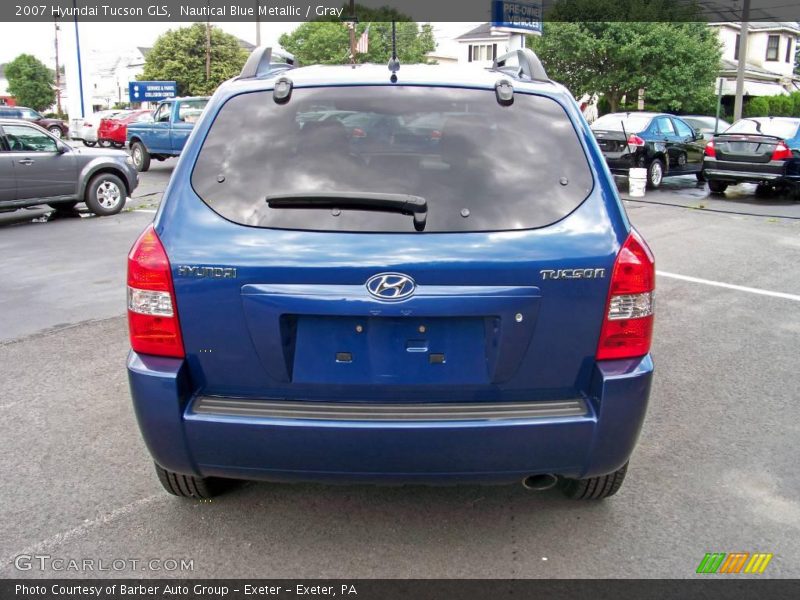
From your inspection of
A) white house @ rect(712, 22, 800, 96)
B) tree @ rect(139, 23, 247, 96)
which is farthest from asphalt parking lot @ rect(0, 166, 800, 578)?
white house @ rect(712, 22, 800, 96)

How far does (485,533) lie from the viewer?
3229mm

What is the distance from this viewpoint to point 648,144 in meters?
16.5

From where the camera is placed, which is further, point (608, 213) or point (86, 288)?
point (86, 288)

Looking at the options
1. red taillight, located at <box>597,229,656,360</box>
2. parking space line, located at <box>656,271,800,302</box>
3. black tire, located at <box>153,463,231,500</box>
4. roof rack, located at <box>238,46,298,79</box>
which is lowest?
parking space line, located at <box>656,271,800,302</box>

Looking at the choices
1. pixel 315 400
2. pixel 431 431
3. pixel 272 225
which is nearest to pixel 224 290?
pixel 272 225

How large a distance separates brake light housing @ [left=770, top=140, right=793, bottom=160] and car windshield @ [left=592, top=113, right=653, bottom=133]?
9.07 feet

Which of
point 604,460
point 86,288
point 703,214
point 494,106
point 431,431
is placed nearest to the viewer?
point 431,431

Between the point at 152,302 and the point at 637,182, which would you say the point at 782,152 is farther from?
the point at 152,302

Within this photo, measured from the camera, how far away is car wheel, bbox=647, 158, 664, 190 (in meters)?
16.8

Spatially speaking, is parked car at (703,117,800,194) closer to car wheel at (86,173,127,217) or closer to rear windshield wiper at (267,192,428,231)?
car wheel at (86,173,127,217)

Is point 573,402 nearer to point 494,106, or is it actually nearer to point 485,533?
point 485,533

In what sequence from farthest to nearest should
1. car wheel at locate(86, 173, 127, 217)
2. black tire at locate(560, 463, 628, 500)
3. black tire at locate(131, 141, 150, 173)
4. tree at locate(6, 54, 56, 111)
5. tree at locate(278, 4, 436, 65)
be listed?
tree at locate(6, 54, 56, 111)
tree at locate(278, 4, 436, 65)
black tire at locate(131, 141, 150, 173)
car wheel at locate(86, 173, 127, 217)
black tire at locate(560, 463, 628, 500)

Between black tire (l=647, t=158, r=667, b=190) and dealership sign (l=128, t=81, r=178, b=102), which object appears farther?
dealership sign (l=128, t=81, r=178, b=102)
